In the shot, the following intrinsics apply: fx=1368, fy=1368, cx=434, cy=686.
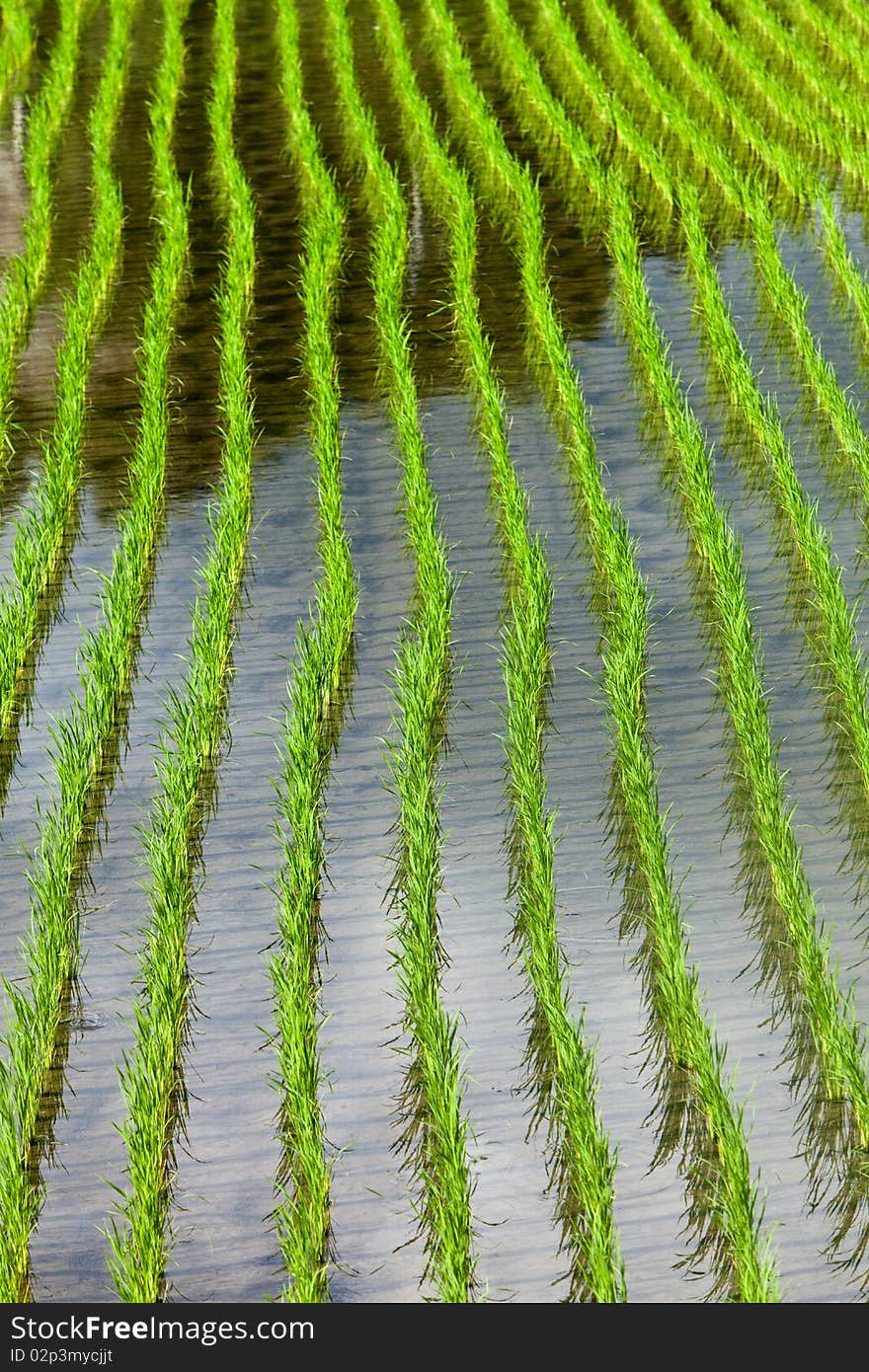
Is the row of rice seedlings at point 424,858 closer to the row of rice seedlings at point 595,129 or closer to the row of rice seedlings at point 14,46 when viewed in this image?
the row of rice seedlings at point 595,129

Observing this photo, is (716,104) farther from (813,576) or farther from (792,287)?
(813,576)

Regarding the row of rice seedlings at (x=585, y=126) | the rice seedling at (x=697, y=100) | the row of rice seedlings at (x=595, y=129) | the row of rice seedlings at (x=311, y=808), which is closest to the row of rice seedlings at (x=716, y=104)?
the rice seedling at (x=697, y=100)

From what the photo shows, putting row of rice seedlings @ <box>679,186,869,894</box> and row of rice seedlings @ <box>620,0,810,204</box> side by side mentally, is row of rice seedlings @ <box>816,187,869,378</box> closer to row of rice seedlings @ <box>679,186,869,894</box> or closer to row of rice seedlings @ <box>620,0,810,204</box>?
row of rice seedlings @ <box>620,0,810,204</box>

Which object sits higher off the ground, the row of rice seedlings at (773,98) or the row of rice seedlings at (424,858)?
the row of rice seedlings at (773,98)

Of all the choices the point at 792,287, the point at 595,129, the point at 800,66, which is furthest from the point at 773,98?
the point at 792,287

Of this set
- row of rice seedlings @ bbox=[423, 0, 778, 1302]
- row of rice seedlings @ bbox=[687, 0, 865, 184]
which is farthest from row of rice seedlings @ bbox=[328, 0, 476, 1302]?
row of rice seedlings @ bbox=[687, 0, 865, 184]

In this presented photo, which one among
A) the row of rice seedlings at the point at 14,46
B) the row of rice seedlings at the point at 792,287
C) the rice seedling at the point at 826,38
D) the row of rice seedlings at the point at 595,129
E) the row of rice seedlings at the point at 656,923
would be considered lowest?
the row of rice seedlings at the point at 656,923

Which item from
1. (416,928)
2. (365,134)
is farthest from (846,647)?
(365,134)
